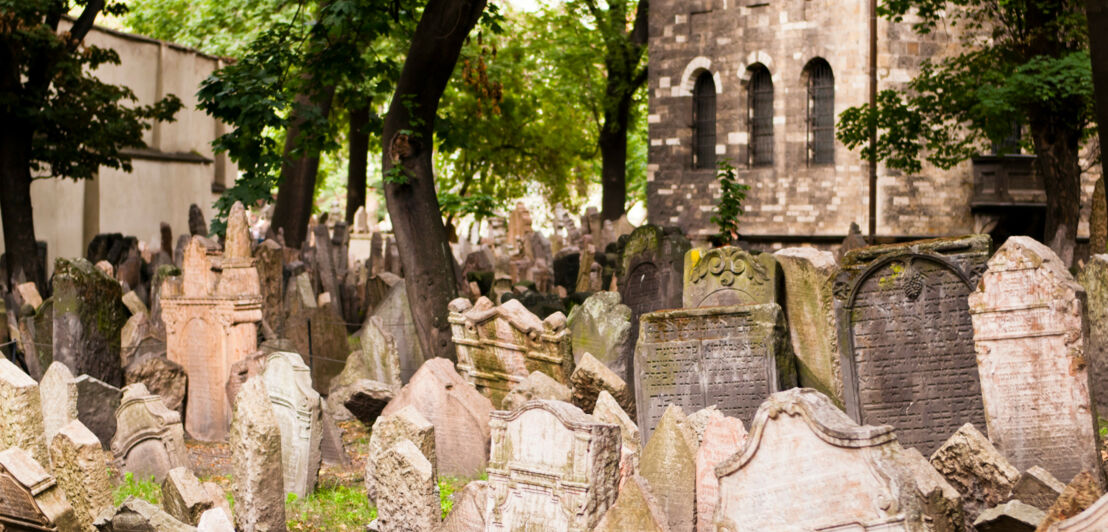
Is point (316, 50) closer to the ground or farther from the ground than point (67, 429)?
farther from the ground

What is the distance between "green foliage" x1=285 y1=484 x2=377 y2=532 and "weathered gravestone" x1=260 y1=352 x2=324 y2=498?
13 centimetres

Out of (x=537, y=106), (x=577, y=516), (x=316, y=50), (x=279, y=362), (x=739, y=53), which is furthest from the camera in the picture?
(x=537, y=106)

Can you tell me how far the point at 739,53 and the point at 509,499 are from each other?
2242 cm

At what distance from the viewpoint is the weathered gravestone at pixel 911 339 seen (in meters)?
8.89

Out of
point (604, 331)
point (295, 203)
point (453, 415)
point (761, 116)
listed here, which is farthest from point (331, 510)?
point (761, 116)

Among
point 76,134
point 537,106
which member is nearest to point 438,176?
point 537,106

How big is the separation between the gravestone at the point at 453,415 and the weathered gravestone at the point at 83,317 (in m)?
3.59

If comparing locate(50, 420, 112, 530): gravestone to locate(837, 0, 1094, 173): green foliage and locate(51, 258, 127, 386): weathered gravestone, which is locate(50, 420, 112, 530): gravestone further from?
locate(837, 0, 1094, 173): green foliage

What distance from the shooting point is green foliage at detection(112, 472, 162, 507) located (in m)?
8.74

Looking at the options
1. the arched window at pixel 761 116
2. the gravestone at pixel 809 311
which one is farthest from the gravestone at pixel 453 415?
the arched window at pixel 761 116

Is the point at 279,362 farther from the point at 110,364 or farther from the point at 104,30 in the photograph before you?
the point at 104,30

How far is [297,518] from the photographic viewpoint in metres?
8.40

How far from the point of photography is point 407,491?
7.18m

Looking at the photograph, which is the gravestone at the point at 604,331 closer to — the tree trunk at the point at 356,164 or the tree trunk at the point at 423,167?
the tree trunk at the point at 423,167
